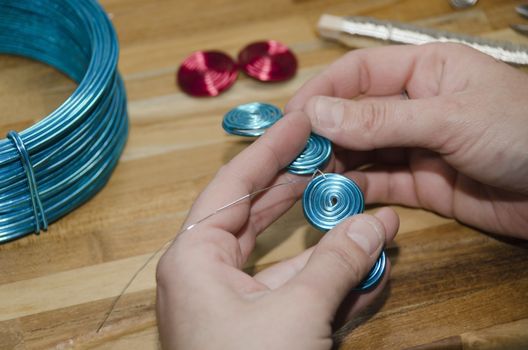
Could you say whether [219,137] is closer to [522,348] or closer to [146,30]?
[146,30]

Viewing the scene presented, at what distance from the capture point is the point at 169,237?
1764 mm

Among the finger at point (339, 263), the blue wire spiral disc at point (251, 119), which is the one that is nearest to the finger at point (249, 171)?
the blue wire spiral disc at point (251, 119)

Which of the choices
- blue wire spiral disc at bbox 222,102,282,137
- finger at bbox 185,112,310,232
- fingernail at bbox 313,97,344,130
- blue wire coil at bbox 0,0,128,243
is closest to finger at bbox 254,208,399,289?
finger at bbox 185,112,310,232

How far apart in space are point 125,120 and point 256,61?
52 cm

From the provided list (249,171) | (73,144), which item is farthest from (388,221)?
(73,144)

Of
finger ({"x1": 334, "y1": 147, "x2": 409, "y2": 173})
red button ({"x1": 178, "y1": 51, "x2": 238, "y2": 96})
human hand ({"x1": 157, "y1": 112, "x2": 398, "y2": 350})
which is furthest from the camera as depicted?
red button ({"x1": 178, "y1": 51, "x2": 238, "y2": 96})

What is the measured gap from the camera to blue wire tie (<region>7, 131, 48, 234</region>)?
5.25ft

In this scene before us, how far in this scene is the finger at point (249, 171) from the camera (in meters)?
1.37

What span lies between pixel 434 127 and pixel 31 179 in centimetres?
105

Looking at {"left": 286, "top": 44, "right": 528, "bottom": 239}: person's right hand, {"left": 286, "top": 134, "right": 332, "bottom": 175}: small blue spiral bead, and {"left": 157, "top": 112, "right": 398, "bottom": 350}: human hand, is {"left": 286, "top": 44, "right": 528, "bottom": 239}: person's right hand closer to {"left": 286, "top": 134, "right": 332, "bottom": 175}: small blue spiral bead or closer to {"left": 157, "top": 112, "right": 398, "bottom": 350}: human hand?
{"left": 286, "top": 134, "right": 332, "bottom": 175}: small blue spiral bead

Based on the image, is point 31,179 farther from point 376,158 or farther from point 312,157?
point 376,158

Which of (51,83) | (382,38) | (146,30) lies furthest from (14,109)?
(382,38)

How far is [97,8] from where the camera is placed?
6.43 feet

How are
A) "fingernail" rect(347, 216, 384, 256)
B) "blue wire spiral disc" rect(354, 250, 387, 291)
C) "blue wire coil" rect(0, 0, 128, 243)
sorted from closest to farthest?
"fingernail" rect(347, 216, 384, 256), "blue wire spiral disc" rect(354, 250, 387, 291), "blue wire coil" rect(0, 0, 128, 243)
